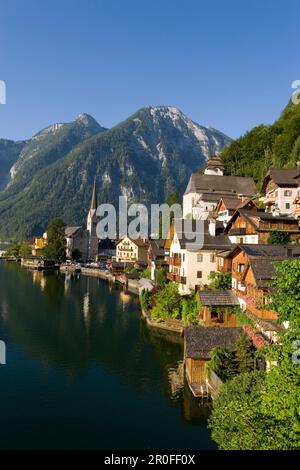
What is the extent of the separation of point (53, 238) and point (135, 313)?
3296 inches

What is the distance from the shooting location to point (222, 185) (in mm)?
89250

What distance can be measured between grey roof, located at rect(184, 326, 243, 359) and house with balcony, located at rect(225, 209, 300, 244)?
2093 cm

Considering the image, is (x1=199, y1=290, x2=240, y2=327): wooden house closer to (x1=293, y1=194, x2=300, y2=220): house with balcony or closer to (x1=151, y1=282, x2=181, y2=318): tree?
(x1=151, y1=282, x2=181, y2=318): tree

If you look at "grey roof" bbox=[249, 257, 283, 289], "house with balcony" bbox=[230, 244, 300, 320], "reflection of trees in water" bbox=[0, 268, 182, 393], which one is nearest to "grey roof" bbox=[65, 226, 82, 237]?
"reflection of trees in water" bbox=[0, 268, 182, 393]

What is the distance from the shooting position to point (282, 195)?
61750mm

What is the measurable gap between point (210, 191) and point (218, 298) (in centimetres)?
5323

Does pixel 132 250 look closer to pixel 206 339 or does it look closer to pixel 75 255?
pixel 75 255

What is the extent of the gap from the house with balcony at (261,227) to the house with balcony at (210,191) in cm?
3191

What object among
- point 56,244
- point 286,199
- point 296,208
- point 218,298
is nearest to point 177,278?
point 218,298

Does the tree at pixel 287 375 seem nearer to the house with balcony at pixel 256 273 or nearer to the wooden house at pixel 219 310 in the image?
Answer: the house with balcony at pixel 256 273

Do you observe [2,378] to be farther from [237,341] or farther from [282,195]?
[282,195]

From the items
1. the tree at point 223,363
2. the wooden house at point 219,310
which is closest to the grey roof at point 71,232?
the wooden house at point 219,310

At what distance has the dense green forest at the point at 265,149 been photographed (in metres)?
90.4
